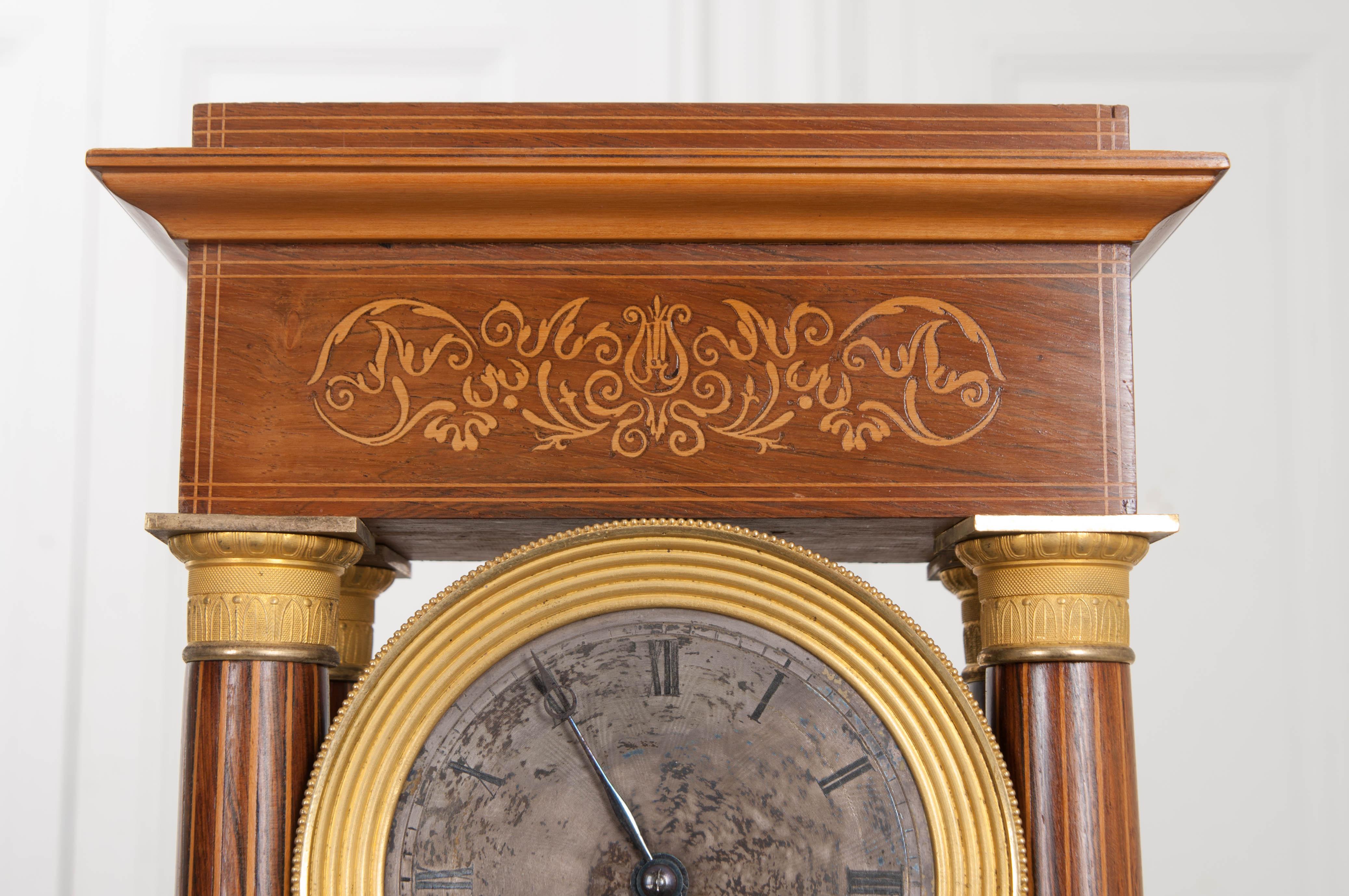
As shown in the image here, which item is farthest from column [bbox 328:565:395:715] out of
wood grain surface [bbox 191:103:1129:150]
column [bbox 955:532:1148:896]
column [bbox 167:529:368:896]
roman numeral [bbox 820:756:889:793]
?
column [bbox 955:532:1148:896]

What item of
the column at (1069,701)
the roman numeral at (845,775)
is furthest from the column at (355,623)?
the column at (1069,701)

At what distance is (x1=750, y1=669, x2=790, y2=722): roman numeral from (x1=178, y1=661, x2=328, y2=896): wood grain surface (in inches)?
18.6

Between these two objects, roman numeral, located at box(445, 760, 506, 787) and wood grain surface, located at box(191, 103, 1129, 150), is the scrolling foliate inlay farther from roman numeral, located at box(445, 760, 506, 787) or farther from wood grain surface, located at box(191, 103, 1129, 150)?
roman numeral, located at box(445, 760, 506, 787)

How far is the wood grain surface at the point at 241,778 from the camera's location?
4.67ft

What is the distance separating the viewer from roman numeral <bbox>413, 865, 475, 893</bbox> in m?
1.46

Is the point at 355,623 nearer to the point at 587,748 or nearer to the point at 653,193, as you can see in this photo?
the point at 587,748

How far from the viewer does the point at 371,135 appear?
1518 millimetres

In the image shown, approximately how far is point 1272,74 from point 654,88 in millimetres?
1221

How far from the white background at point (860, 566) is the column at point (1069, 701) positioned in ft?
3.91

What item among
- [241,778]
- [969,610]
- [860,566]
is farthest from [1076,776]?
[860,566]

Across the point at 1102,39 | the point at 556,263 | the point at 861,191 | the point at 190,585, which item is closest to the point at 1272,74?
the point at 1102,39

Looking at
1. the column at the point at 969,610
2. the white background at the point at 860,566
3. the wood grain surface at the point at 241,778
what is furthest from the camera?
the white background at the point at 860,566

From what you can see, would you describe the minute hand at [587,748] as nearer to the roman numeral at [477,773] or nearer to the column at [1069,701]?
the roman numeral at [477,773]

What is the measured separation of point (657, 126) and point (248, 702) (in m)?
0.75
